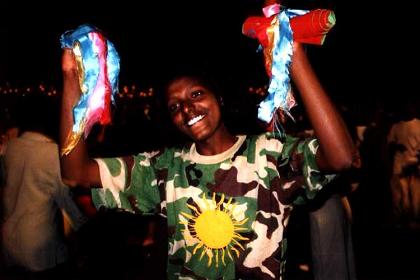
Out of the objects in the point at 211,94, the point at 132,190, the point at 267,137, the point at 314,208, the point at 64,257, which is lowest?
the point at 64,257

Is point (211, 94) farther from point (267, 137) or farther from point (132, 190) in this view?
point (132, 190)

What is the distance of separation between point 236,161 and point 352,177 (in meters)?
2.57

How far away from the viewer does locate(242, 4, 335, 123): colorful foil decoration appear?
1.54 metres

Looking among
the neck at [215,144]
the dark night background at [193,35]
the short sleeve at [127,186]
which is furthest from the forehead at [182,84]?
the dark night background at [193,35]

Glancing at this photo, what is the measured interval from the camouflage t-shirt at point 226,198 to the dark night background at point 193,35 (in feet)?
44.6

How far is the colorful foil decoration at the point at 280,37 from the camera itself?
154 cm

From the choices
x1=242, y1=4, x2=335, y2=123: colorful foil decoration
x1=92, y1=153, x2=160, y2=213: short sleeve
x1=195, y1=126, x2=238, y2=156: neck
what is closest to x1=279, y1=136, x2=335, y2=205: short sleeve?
x1=242, y1=4, x2=335, y2=123: colorful foil decoration

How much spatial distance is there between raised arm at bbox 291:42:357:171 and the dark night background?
13.8 metres

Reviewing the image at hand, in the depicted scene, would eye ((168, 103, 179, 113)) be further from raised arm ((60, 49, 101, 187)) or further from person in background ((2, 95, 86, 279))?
person in background ((2, 95, 86, 279))

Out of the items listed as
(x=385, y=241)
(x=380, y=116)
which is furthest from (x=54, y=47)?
(x=385, y=241)

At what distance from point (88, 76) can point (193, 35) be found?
1930 cm

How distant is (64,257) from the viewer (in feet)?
11.7

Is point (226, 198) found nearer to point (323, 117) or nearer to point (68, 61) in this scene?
point (323, 117)

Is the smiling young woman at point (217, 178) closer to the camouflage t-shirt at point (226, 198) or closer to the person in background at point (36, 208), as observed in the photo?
the camouflage t-shirt at point (226, 198)
